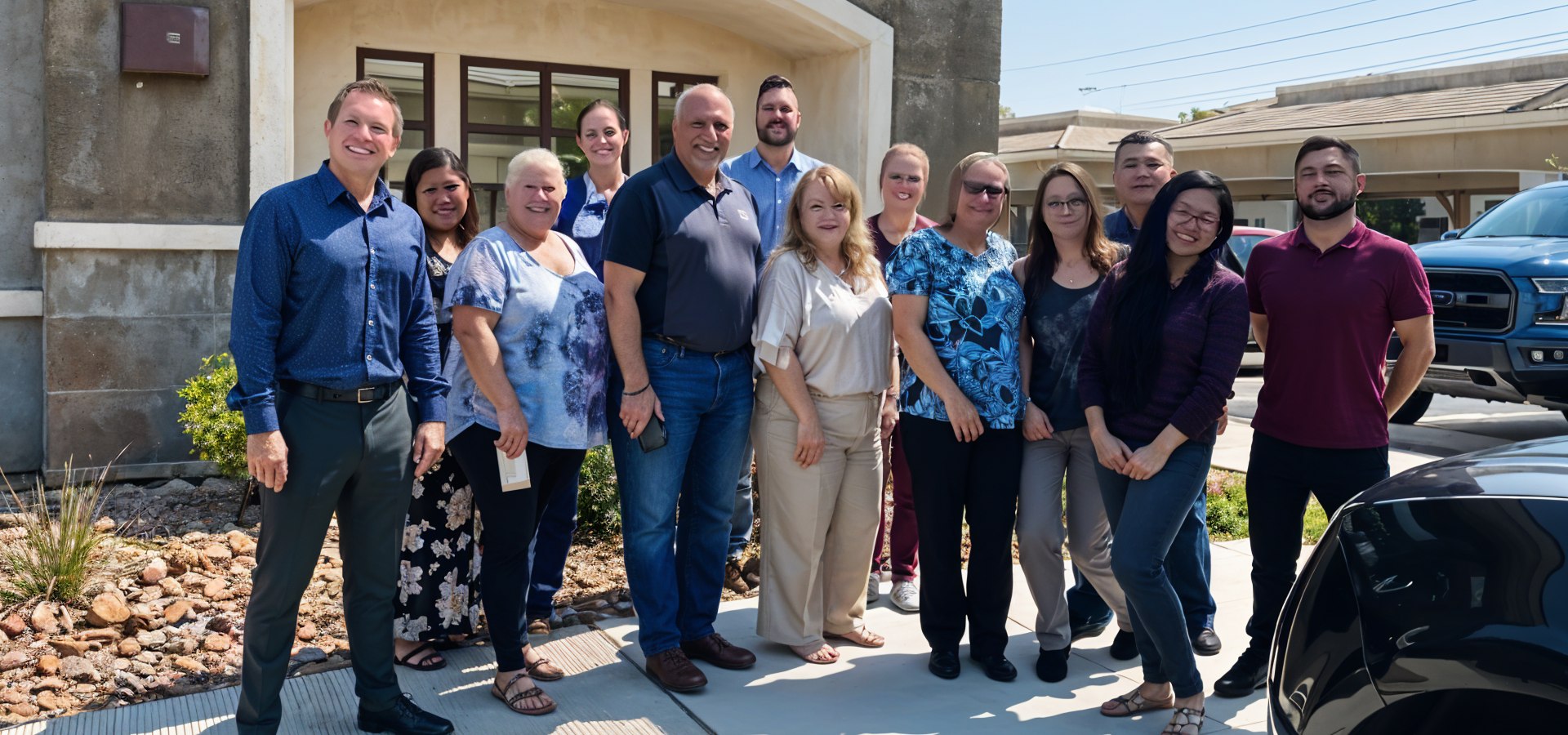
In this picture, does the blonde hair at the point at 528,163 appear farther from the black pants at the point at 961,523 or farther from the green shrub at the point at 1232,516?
the green shrub at the point at 1232,516

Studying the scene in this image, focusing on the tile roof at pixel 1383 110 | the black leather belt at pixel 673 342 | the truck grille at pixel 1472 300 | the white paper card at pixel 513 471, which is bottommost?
the white paper card at pixel 513 471

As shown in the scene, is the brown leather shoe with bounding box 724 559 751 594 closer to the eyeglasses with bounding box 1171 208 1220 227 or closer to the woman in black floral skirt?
the woman in black floral skirt

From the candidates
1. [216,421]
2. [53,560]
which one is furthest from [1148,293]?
[216,421]

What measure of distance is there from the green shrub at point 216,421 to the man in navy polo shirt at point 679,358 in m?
2.90

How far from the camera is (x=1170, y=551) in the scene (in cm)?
470

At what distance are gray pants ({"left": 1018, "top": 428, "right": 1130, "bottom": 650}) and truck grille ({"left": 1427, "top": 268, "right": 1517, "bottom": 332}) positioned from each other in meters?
6.33

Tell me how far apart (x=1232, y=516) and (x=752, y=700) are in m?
3.91

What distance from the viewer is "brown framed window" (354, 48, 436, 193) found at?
354 inches

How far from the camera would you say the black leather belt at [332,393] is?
3508 millimetres

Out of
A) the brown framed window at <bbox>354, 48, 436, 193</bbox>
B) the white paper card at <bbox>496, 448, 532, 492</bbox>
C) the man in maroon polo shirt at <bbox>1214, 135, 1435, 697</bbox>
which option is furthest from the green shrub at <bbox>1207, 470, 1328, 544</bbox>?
the brown framed window at <bbox>354, 48, 436, 193</bbox>

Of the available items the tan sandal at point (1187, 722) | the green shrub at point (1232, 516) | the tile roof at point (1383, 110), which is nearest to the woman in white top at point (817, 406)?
the tan sandal at point (1187, 722)

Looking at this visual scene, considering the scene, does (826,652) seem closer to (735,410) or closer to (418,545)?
(735,410)

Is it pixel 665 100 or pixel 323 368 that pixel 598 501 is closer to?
pixel 323 368

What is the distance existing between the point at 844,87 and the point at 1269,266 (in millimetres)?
5473
